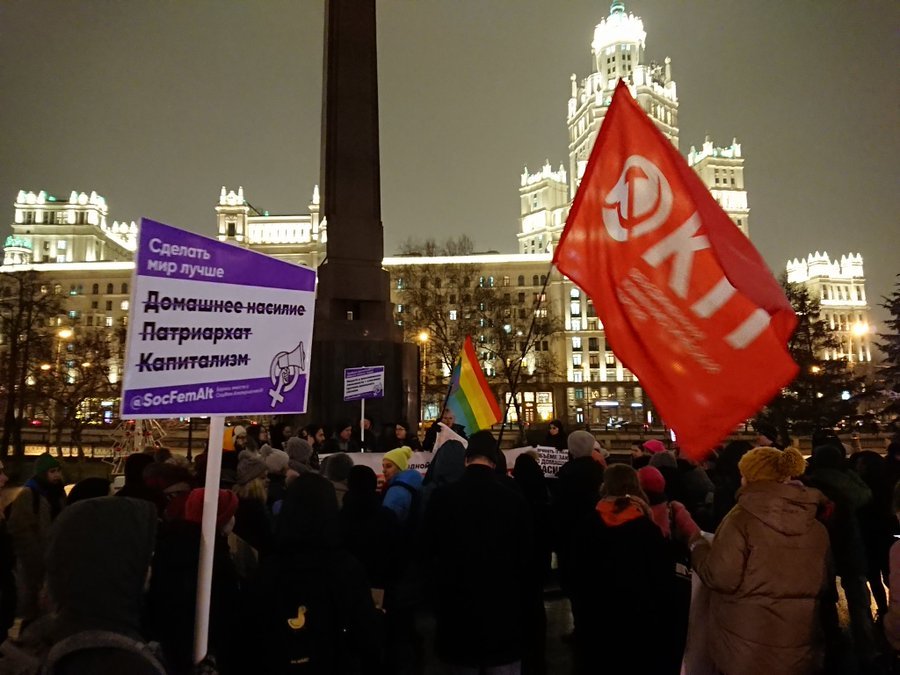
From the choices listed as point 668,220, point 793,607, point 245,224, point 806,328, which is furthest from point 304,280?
point 245,224

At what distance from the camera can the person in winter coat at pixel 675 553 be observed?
3457 mm

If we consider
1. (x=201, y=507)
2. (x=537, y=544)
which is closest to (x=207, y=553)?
(x=201, y=507)

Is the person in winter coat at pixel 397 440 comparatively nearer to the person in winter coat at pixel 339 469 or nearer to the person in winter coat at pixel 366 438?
the person in winter coat at pixel 366 438

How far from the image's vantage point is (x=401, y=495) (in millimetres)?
4746

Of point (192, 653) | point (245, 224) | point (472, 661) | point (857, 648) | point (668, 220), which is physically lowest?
point (857, 648)

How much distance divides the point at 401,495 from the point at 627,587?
6.24ft

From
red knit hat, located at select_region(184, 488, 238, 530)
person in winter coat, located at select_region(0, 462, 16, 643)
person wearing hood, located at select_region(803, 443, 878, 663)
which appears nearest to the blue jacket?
red knit hat, located at select_region(184, 488, 238, 530)

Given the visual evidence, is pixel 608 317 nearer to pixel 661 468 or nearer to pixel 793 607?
pixel 793 607

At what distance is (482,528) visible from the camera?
3.33m

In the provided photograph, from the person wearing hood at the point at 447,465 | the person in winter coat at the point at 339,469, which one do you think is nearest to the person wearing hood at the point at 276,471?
the person in winter coat at the point at 339,469

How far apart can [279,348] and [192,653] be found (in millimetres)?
1447

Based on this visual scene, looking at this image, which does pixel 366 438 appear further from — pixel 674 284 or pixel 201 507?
pixel 674 284

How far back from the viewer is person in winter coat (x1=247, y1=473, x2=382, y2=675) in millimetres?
2508

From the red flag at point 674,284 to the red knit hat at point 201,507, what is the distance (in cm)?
233
